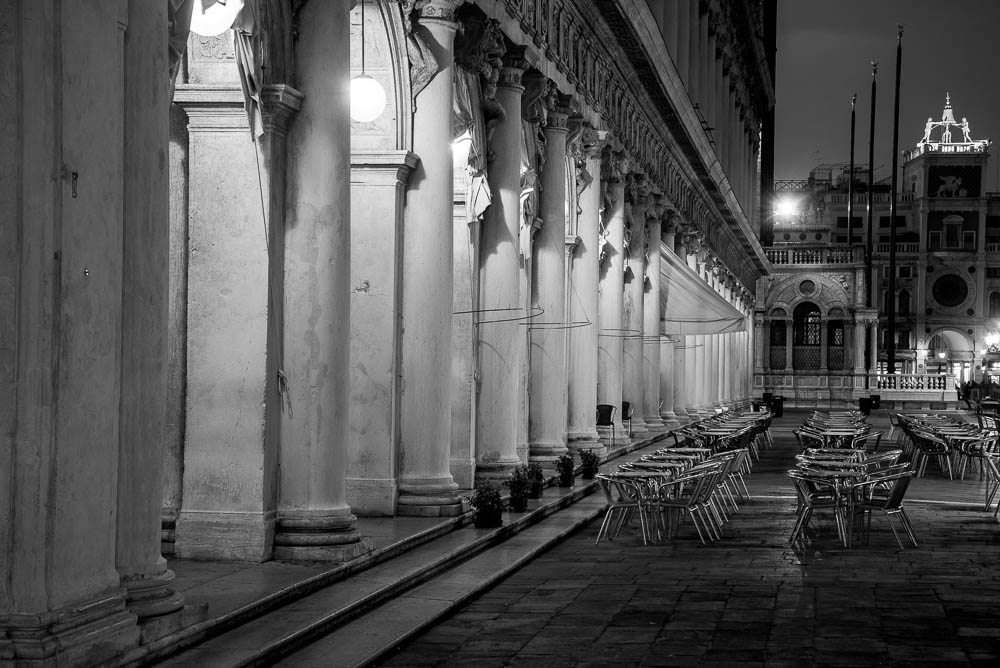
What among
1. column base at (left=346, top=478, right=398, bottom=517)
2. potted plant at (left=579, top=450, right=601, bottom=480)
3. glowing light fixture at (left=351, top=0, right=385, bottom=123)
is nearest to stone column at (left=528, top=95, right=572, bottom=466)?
potted plant at (left=579, top=450, right=601, bottom=480)

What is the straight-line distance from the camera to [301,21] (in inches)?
397

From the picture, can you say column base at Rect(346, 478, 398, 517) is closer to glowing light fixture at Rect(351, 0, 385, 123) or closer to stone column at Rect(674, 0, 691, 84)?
glowing light fixture at Rect(351, 0, 385, 123)

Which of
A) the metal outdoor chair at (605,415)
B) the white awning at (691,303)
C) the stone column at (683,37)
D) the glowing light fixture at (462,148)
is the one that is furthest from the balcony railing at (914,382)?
the glowing light fixture at (462,148)

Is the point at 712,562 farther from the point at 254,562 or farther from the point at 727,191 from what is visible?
the point at 727,191

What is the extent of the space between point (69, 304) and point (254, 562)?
376 cm

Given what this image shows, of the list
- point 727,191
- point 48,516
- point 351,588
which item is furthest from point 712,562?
point 727,191

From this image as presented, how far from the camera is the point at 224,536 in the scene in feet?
31.6

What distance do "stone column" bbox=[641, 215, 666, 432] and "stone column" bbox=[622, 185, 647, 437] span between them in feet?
1.91

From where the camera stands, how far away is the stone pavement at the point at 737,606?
7.97m

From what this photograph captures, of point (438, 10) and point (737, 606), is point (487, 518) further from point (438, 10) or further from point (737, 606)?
point (438, 10)

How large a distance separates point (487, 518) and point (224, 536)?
3504 mm

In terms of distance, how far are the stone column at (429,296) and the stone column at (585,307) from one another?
792 centimetres

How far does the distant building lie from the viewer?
66.6m

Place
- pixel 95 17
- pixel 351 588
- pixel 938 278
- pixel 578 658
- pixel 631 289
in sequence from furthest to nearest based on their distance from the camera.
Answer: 1. pixel 938 278
2. pixel 631 289
3. pixel 351 588
4. pixel 578 658
5. pixel 95 17
